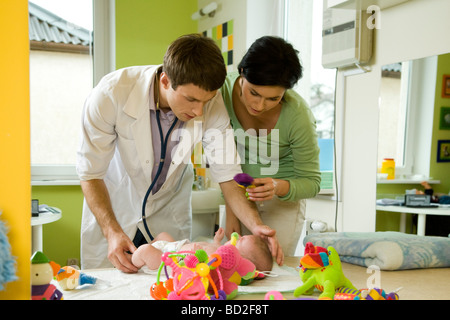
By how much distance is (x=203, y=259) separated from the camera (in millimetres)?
748

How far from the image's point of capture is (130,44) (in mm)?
2721

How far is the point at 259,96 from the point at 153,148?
39cm

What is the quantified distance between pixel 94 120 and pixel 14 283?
74 centimetres

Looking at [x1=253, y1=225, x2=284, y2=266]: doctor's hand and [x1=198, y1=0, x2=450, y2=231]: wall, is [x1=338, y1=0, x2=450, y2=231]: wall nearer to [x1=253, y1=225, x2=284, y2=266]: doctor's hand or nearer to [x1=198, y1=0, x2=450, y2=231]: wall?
[x1=198, y1=0, x2=450, y2=231]: wall

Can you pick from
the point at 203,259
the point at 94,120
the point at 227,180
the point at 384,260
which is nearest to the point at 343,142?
the point at 227,180

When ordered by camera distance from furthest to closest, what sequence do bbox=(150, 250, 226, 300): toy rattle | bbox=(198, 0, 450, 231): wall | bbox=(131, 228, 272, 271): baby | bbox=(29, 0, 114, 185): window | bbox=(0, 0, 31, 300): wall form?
bbox=(29, 0, 114, 185): window < bbox=(198, 0, 450, 231): wall < bbox=(131, 228, 272, 271): baby < bbox=(150, 250, 226, 300): toy rattle < bbox=(0, 0, 31, 300): wall

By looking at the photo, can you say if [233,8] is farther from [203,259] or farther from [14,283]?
[14,283]

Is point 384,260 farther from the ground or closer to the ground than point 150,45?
closer to the ground

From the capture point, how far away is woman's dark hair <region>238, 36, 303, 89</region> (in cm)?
115

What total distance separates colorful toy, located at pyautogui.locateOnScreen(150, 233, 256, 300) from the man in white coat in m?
0.24

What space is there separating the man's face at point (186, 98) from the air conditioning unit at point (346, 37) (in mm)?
775

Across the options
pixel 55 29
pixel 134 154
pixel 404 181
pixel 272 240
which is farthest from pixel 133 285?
pixel 55 29

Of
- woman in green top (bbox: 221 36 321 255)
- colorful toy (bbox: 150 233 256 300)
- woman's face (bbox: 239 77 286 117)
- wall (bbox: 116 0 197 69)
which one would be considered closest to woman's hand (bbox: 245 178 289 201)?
woman in green top (bbox: 221 36 321 255)

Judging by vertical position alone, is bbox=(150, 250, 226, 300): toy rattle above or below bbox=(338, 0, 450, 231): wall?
below
